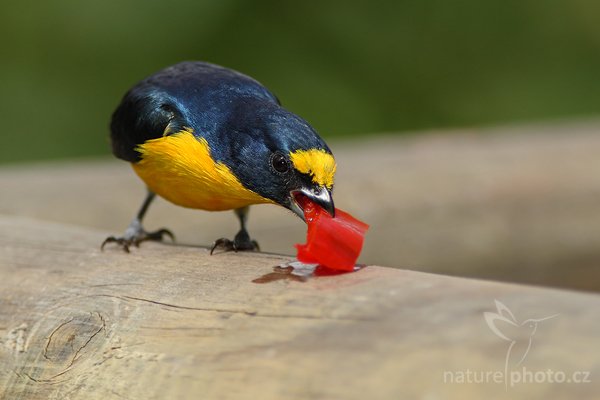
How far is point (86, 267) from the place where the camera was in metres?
2.70

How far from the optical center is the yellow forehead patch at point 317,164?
2617 mm

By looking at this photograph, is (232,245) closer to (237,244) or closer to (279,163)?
(237,244)

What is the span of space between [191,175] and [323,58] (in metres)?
4.66

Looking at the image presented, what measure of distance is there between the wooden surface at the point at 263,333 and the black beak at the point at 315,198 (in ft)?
0.90

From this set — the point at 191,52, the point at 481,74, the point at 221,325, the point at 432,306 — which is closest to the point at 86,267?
the point at 221,325

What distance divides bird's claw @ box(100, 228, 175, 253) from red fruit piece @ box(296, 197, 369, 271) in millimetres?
602

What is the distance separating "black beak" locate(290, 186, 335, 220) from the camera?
8.58 ft

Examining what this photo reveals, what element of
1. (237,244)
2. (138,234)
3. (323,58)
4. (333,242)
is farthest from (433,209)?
(323,58)

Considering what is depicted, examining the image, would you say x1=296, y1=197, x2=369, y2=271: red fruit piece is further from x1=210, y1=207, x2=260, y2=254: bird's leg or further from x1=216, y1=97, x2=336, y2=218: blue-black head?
x1=210, y1=207, x2=260, y2=254: bird's leg

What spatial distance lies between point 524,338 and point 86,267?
4.60ft

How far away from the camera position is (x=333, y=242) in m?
2.30

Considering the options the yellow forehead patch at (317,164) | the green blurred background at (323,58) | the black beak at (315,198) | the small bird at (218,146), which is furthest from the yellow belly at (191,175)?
the green blurred background at (323,58)

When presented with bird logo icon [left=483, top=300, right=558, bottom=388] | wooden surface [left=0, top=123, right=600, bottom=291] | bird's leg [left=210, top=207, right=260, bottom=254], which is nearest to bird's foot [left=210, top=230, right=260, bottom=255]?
bird's leg [left=210, top=207, right=260, bottom=254]

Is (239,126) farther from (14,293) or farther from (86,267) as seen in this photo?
(14,293)
